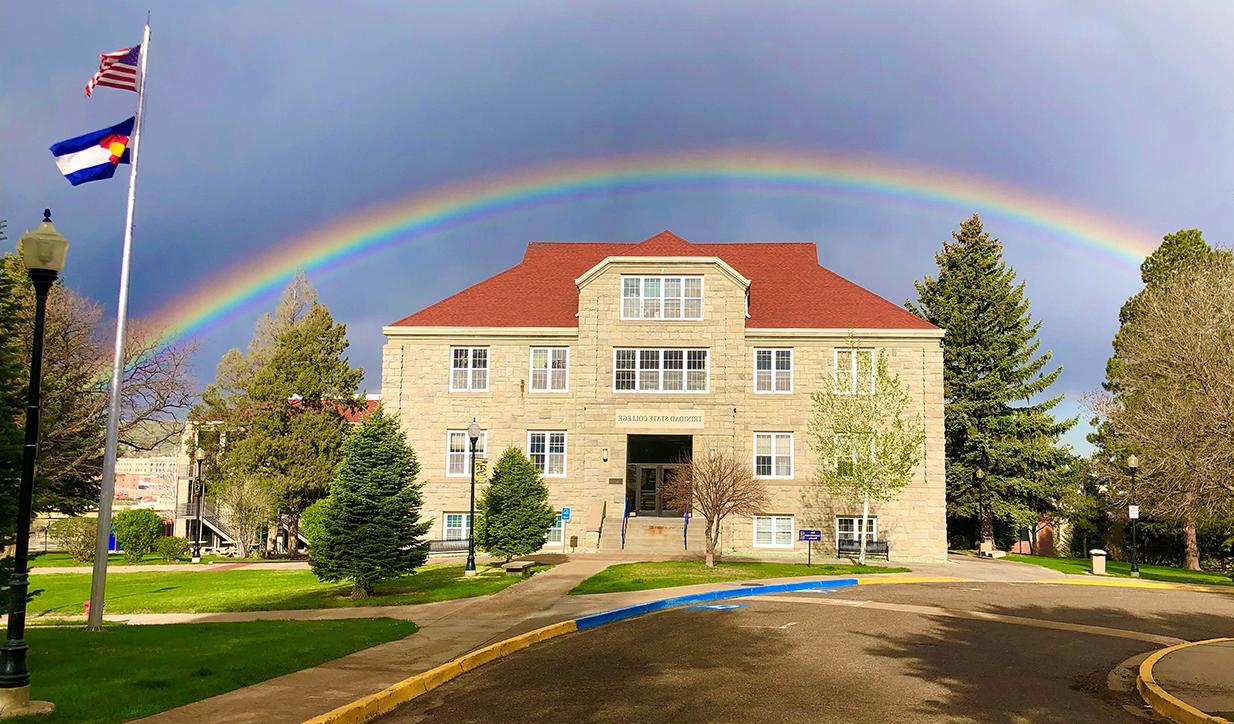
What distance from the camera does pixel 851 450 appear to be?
3747cm

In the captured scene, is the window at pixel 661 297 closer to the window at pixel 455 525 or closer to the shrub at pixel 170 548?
the window at pixel 455 525

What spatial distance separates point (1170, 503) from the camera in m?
38.7

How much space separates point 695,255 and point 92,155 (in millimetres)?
28179

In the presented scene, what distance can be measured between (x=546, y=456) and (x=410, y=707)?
32.1 m

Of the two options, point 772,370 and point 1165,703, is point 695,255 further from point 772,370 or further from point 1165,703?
point 1165,703

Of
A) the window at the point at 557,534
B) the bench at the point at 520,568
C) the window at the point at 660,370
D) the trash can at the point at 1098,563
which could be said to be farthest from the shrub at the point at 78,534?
the trash can at the point at 1098,563

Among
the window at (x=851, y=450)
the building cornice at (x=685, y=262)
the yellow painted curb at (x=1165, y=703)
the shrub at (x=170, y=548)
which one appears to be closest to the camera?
the yellow painted curb at (x=1165, y=703)

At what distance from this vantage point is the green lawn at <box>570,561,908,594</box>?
1026 inches

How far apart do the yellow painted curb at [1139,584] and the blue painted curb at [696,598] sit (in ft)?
29.0

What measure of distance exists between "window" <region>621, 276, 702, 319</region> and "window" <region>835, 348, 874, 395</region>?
7522 millimetres

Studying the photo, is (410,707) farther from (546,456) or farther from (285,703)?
(546,456)

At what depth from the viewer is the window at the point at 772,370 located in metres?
43.2

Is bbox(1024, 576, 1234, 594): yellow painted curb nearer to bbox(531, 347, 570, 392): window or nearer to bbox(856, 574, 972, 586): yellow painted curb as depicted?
bbox(856, 574, 972, 586): yellow painted curb

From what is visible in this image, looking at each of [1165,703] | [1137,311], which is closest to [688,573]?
[1165,703]
